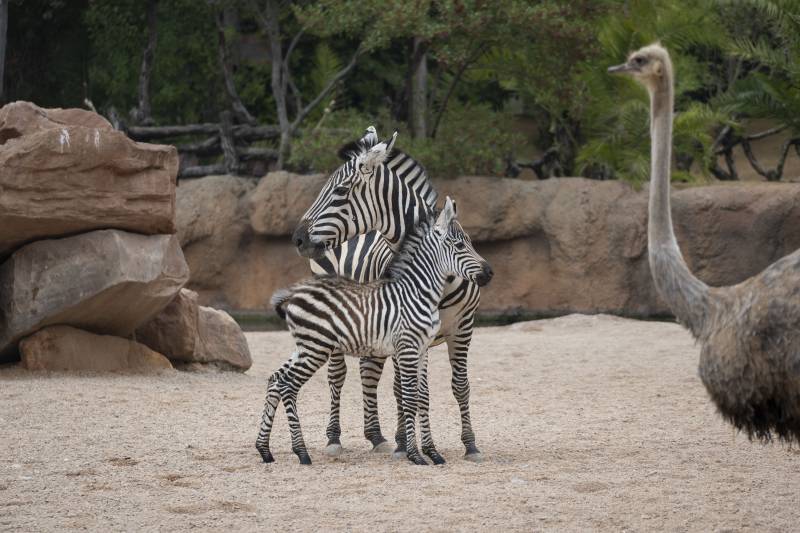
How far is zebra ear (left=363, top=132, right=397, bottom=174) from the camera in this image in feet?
23.1

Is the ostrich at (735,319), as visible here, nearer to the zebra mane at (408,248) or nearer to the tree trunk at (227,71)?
the zebra mane at (408,248)

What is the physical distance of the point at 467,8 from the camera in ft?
53.3

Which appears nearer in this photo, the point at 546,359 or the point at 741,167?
the point at 546,359

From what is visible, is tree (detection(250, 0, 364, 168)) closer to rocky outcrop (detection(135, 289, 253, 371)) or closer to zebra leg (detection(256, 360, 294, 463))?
rocky outcrop (detection(135, 289, 253, 371))

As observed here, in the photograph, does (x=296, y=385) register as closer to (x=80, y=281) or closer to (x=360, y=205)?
(x=360, y=205)

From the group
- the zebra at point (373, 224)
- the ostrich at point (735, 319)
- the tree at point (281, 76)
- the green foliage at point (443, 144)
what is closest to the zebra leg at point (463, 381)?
the zebra at point (373, 224)

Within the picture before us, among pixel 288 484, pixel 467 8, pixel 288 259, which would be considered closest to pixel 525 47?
pixel 467 8

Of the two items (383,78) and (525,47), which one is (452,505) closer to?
(525,47)

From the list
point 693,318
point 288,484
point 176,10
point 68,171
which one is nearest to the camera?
point 693,318

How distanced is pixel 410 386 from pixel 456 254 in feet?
2.96

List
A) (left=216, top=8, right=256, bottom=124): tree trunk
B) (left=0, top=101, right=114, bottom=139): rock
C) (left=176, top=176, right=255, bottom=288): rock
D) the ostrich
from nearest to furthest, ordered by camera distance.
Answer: the ostrich
(left=0, top=101, right=114, bottom=139): rock
(left=176, top=176, right=255, bottom=288): rock
(left=216, top=8, right=256, bottom=124): tree trunk

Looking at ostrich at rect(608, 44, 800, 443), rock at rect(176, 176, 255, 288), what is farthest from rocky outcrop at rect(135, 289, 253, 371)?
rock at rect(176, 176, 255, 288)

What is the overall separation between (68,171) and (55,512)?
402 cm

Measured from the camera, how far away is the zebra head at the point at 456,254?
22.6 feet
